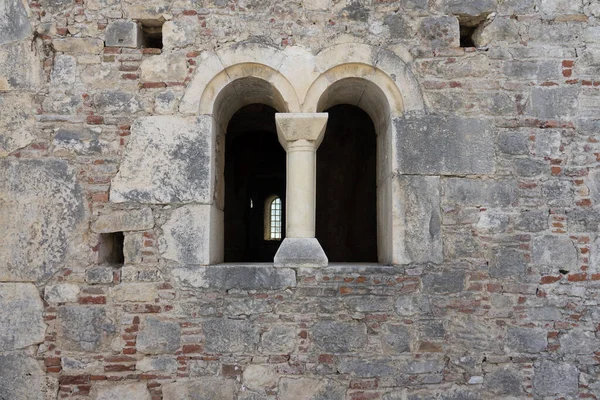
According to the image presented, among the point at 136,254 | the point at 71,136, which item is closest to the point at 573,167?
the point at 136,254

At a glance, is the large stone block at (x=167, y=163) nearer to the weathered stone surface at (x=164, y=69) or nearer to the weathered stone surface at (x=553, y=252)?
the weathered stone surface at (x=164, y=69)

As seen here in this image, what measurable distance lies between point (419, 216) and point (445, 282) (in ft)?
1.66

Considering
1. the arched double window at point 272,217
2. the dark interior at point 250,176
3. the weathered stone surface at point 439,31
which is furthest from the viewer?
the arched double window at point 272,217

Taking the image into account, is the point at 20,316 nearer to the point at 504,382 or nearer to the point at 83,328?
the point at 83,328

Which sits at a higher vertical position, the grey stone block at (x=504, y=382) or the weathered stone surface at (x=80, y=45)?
the weathered stone surface at (x=80, y=45)

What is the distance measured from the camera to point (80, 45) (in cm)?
338

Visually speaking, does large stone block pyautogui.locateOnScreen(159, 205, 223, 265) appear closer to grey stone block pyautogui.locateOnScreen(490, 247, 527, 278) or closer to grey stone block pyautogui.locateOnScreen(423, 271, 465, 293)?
grey stone block pyautogui.locateOnScreen(423, 271, 465, 293)

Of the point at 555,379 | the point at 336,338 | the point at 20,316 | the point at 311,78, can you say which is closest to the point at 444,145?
the point at 311,78

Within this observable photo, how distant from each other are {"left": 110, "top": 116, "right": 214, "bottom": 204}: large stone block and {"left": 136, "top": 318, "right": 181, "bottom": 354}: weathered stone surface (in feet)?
2.88

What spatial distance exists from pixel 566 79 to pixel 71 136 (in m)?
3.67

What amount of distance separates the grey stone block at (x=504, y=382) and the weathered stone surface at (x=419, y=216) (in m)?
0.89

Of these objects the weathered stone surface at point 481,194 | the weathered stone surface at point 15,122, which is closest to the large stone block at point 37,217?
the weathered stone surface at point 15,122

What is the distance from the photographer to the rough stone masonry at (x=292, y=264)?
3232 mm

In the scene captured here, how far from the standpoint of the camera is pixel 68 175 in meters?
Answer: 3.30
